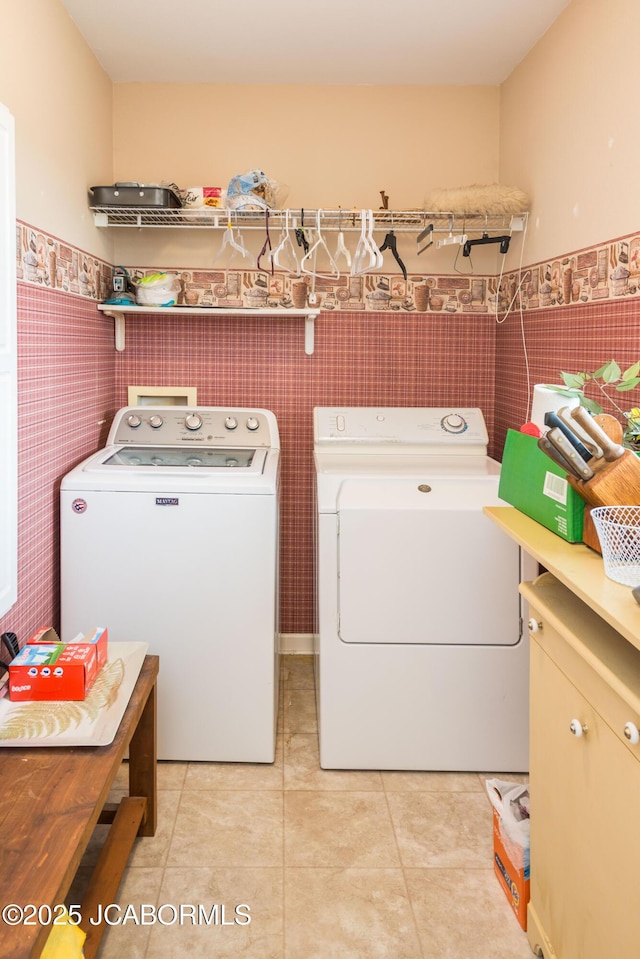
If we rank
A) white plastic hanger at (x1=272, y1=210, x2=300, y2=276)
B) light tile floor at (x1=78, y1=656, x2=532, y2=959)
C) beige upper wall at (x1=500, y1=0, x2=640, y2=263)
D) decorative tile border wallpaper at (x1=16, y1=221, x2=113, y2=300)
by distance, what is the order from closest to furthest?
light tile floor at (x1=78, y1=656, x2=532, y2=959) < beige upper wall at (x1=500, y1=0, x2=640, y2=263) < decorative tile border wallpaper at (x1=16, y1=221, x2=113, y2=300) < white plastic hanger at (x1=272, y1=210, x2=300, y2=276)

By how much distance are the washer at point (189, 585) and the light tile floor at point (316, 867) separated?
0.60 feet

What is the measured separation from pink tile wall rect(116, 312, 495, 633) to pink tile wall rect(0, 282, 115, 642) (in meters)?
0.43

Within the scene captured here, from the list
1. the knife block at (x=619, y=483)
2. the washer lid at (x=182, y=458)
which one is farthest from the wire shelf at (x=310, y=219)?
the knife block at (x=619, y=483)

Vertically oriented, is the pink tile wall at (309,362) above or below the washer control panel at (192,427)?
above

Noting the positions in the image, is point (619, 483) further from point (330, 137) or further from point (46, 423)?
point (330, 137)

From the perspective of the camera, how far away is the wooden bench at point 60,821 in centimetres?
114

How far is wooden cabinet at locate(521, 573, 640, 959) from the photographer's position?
1.16 meters

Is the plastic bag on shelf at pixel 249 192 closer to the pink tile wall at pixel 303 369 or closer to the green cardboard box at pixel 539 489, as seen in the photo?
the pink tile wall at pixel 303 369

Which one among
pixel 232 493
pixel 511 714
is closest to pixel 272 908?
pixel 511 714

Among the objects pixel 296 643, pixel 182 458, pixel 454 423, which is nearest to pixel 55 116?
pixel 182 458

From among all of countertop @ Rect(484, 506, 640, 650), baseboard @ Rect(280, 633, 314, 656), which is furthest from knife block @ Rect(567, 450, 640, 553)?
baseboard @ Rect(280, 633, 314, 656)

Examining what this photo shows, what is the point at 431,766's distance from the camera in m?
2.44

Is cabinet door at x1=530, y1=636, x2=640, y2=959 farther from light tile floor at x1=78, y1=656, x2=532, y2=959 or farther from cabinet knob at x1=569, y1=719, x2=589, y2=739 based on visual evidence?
light tile floor at x1=78, y1=656, x2=532, y2=959

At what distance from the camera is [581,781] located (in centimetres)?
135
